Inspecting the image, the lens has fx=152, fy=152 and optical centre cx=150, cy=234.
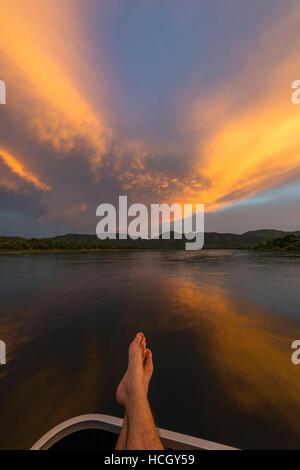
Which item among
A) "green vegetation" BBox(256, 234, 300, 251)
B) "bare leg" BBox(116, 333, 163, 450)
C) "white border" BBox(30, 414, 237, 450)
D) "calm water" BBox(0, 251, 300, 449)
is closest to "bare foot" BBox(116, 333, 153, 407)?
"bare leg" BBox(116, 333, 163, 450)

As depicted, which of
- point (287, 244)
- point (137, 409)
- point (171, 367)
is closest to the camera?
point (137, 409)

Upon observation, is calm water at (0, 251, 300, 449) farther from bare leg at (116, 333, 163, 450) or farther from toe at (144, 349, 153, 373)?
bare leg at (116, 333, 163, 450)

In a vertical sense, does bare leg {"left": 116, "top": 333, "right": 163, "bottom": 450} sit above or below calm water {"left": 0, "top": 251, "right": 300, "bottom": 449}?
above

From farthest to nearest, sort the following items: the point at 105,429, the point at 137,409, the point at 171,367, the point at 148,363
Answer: the point at 171,367 < the point at 148,363 < the point at 137,409 < the point at 105,429

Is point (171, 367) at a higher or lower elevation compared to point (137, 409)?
lower

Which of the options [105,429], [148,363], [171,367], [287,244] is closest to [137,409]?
[105,429]

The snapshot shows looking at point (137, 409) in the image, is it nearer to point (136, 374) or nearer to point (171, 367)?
point (136, 374)

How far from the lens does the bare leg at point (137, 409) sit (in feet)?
5.43

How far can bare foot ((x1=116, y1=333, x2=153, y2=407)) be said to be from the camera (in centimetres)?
243

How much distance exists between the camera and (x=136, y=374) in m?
2.74

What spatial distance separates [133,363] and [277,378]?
9.95ft

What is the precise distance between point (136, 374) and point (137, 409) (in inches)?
27.0
